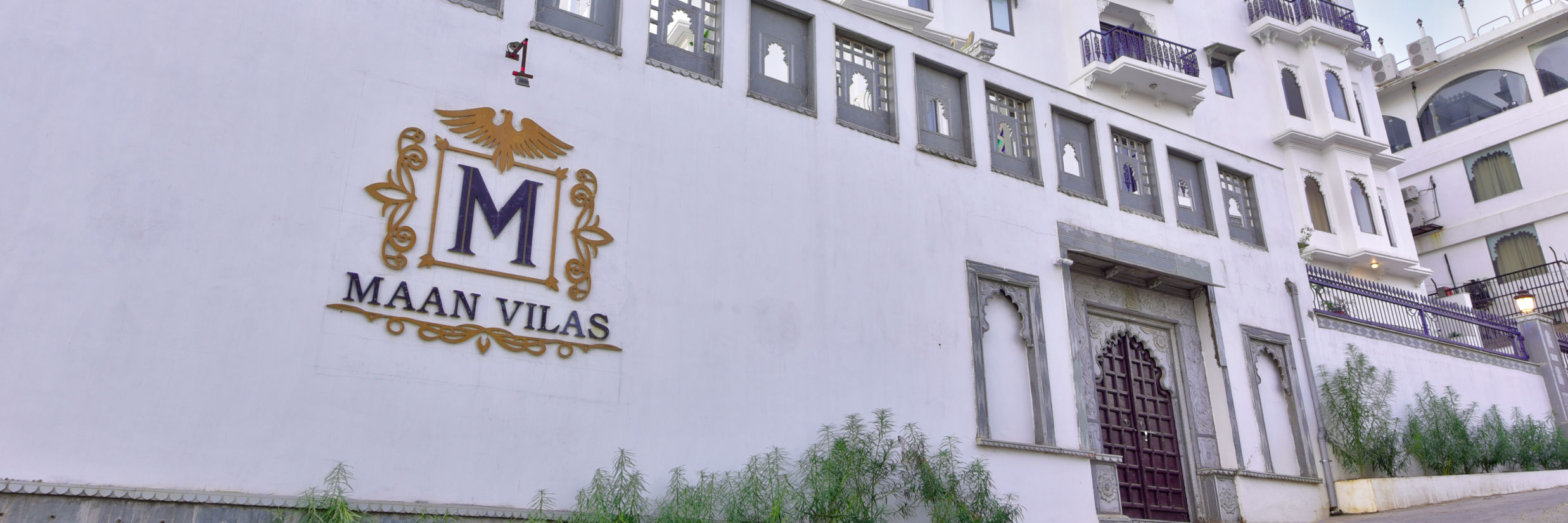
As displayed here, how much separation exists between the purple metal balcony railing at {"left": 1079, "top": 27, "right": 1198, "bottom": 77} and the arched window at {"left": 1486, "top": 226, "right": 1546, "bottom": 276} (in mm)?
10072

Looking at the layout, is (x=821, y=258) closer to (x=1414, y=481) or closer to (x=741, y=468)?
(x=741, y=468)

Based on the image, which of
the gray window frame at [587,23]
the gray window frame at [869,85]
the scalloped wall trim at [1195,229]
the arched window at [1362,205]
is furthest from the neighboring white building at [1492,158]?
the gray window frame at [587,23]

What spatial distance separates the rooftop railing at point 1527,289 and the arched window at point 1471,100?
4052 millimetres

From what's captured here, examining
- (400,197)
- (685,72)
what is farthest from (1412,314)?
(400,197)

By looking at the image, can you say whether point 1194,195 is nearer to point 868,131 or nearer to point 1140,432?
point 1140,432

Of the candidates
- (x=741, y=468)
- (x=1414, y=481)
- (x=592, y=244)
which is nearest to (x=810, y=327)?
(x=741, y=468)

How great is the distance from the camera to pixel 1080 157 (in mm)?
12250

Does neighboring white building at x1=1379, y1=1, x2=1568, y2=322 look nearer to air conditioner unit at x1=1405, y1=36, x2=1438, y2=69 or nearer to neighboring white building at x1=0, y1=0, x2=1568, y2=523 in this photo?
air conditioner unit at x1=1405, y1=36, x2=1438, y2=69

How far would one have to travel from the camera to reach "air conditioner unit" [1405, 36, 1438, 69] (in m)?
25.3

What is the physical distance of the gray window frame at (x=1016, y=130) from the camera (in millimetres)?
11469

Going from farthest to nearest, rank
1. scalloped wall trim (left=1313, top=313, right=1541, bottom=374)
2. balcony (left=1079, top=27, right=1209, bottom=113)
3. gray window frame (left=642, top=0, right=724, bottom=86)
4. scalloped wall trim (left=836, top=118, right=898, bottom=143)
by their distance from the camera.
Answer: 1. balcony (left=1079, top=27, right=1209, bottom=113)
2. scalloped wall trim (left=1313, top=313, right=1541, bottom=374)
3. scalloped wall trim (left=836, top=118, right=898, bottom=143)
4. gray window frame (left=642, top=0, right=724, bottom=86)

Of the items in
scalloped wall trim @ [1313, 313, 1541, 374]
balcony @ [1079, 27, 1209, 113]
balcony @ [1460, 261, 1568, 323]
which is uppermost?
balcony @ [1079, 27, 1209, 113]

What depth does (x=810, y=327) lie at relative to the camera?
30.1ft

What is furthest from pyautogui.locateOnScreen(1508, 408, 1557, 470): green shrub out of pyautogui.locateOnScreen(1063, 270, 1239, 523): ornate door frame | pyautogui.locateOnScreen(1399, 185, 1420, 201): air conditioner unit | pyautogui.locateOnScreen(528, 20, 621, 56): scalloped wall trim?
pyautogui.locateOnScreen(528, 20, 621, 56): scalloped wall trim
